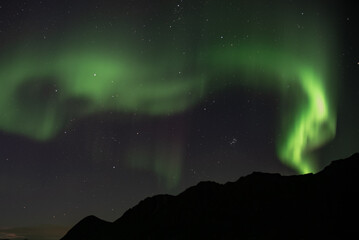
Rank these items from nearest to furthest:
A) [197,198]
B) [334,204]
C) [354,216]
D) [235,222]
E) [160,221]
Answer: [354,216]
[334,204]
[235,222]
[160,221]
[197,198]

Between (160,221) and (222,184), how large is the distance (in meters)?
24.8

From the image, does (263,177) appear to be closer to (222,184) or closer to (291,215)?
(222,184)

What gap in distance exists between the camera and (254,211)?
333ft

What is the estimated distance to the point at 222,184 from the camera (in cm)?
12200

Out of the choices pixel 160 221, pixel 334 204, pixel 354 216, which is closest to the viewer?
pixel 354 216

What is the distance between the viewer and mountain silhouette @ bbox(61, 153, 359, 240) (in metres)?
85.6

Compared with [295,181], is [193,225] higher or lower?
lower

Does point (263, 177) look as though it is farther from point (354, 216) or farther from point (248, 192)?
point (354, 216)

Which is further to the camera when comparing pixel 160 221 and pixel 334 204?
pixel 160 221

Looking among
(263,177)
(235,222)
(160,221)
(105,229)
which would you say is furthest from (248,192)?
(105,229)

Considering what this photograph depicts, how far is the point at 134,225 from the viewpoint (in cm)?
11519

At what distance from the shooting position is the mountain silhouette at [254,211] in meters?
85.6

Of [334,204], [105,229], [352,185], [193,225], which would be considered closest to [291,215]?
[334,204]

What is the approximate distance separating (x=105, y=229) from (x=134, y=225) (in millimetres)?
13464
